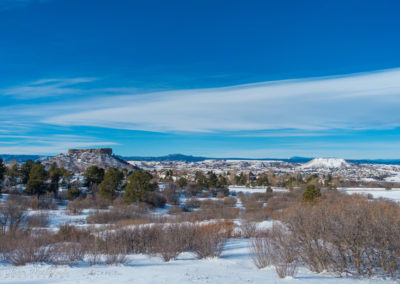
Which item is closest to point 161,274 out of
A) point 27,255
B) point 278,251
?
point 278,251

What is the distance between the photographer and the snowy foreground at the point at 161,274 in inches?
319

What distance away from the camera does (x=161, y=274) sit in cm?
866

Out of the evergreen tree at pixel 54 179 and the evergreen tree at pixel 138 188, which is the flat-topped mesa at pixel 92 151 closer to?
the evergreen tree at pixel 54 179

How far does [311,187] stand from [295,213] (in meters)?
19.3

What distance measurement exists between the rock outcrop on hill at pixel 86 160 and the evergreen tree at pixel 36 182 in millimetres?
36640

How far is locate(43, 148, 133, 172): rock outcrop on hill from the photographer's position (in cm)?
7212

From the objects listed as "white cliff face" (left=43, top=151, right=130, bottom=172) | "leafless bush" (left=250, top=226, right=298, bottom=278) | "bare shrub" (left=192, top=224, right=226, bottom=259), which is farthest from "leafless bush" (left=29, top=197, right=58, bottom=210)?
"white cliff face" (left=43, top=151, right=130, bottom=172)

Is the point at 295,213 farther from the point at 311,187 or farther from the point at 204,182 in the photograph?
the point at 204,182

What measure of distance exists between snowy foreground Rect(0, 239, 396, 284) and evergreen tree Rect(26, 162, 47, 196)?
24.2 m

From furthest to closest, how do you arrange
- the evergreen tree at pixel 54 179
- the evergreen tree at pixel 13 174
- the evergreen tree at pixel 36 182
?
the evergreen tree at pixel 13 174
the evergreen tree at pixel 54 179
the evergreen tree at pixel 36 182

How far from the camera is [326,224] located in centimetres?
877

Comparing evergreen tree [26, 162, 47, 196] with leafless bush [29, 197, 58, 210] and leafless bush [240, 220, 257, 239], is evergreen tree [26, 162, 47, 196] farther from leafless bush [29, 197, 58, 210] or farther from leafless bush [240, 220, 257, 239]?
leafless bush [240, 220, 257, 239]

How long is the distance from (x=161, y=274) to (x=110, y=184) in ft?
84.8

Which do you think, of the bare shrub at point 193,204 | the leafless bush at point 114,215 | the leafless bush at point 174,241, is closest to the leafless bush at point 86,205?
the leafless bush at point 114,215
